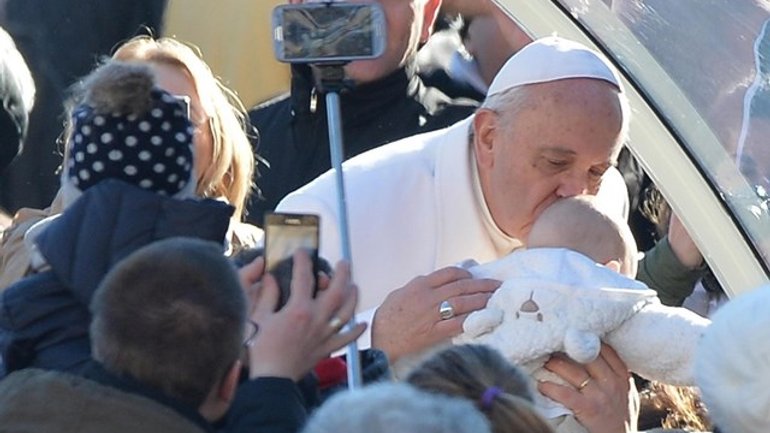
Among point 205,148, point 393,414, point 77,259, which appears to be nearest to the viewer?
point 393,414

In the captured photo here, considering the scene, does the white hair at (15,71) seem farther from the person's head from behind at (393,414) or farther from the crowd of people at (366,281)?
the person's head from behind at (393,414)

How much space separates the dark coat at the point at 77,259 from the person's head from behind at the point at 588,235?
2.15 ft

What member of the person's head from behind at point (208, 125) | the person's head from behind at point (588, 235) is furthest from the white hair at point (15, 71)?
the person's head from behind at point (588, 235)

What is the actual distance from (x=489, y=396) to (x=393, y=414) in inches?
12.9

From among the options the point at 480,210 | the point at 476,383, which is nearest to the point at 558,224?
the point at 480,210

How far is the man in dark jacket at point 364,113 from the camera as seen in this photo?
475cm

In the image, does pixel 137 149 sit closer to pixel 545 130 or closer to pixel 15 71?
pixel 545 130

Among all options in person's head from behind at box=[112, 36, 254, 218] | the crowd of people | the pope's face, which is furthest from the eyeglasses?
person's head from behind at box=[112, 36, 254, 218]

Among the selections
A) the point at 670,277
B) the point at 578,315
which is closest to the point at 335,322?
the point at 578,315

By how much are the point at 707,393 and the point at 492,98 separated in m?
1.31

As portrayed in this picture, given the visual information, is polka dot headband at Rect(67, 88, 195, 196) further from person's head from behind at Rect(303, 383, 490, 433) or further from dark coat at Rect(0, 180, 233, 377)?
person's head from behind at Rect(303, 383, 490, 433)

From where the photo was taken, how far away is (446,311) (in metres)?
3.37

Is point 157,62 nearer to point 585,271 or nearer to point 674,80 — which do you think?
point 674,80

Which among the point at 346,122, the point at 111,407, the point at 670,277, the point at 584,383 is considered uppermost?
the point at 111,407
